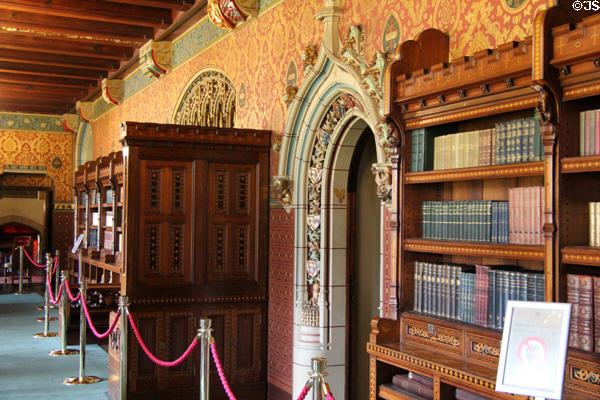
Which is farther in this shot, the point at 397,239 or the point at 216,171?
the point at 216,171

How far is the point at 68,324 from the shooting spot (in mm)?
9883

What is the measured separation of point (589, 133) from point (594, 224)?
1.33 feet

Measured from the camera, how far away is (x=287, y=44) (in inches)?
274

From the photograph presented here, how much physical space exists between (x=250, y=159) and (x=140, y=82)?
6.28 meters

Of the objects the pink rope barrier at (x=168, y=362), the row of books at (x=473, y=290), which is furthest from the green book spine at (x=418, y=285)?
the pink rope barrier at (x=168, y=362)

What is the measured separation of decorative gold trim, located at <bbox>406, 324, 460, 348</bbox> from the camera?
12.6 feet

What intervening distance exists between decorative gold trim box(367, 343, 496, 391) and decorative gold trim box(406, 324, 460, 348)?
20 cm

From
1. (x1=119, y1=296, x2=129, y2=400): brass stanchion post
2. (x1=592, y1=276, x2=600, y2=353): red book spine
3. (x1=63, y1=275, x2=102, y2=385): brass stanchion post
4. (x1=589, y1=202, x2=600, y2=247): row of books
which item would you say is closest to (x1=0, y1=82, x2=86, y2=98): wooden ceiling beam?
(x1=63, y1=275, x2=102, y2=385): brass stanchion post

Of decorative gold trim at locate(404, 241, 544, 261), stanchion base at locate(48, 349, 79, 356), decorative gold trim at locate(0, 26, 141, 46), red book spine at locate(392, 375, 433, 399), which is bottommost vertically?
stanchion base at locate(48, 349, 79, 356)

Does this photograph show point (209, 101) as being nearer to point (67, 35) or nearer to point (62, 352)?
point (67, 35)

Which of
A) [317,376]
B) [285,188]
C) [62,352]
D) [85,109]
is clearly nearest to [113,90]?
[85,109]

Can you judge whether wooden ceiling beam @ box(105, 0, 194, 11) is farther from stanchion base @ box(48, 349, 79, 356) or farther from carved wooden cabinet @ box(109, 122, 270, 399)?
stanchion base @ box(48, 349, 79, 356)

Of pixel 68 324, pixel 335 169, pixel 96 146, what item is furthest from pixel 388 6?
pixel 96 146

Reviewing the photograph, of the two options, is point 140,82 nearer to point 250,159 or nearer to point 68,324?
point 68,324
